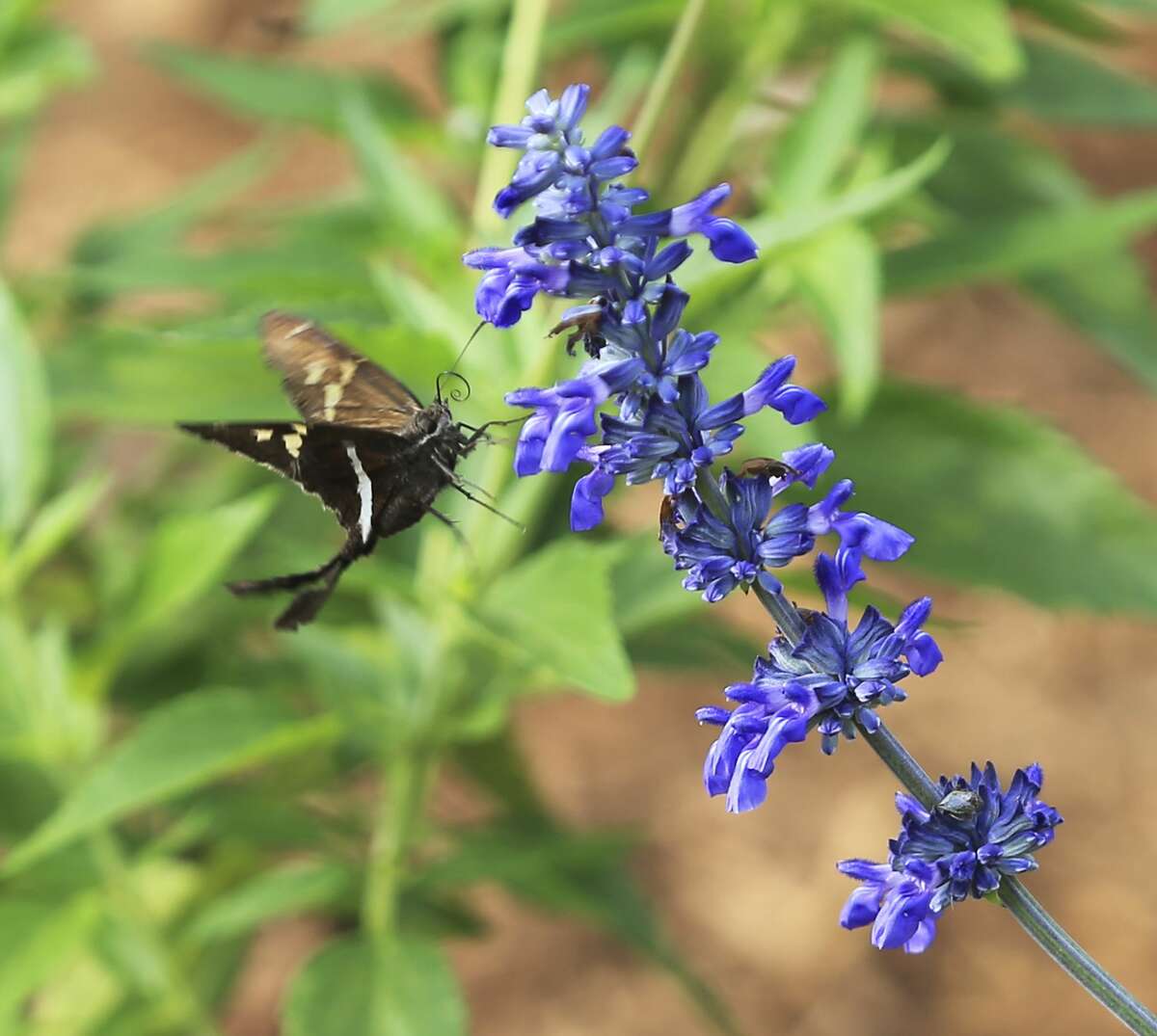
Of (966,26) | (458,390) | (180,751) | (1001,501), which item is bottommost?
(180,751)

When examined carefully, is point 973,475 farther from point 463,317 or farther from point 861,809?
point 861,809

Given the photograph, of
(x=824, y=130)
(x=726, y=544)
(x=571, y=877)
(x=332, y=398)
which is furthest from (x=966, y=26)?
(x=571, y=877)

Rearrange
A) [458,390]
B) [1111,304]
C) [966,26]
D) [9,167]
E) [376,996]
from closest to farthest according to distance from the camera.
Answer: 1. [458,390]
2. [966,26]
3. [376,996]
4. [1111,304]
5. [9,167]

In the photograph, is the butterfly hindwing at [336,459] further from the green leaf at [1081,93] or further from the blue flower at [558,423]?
the green leaf at [1081,93]

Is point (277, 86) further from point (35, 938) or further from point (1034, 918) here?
point (1034, 918)

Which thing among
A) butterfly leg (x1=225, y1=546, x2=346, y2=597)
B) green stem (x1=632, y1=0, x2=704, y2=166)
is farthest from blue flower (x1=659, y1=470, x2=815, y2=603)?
green stem (x1=632, y1=0, x2=704, y2=166)
